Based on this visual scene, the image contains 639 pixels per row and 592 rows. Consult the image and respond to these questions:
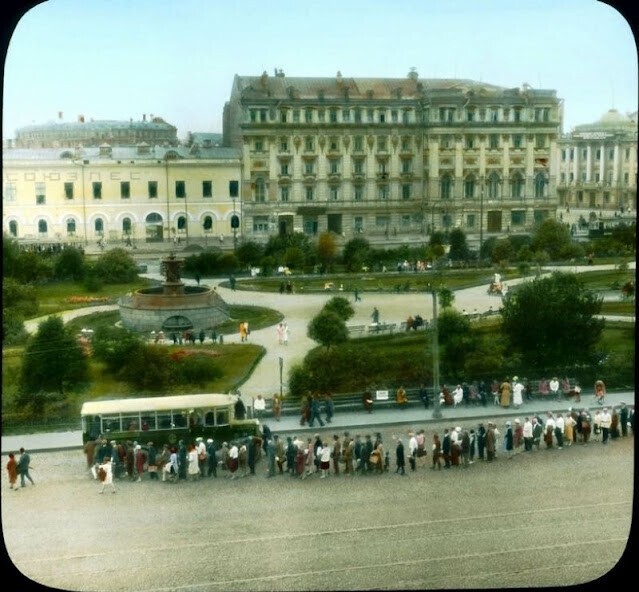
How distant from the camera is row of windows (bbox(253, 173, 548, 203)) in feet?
18.2

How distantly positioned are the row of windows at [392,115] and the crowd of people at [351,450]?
1.91 m

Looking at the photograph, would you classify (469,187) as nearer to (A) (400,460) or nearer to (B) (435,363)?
(B) (435,363)

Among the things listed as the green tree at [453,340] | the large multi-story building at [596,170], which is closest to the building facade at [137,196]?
the green tree at [453,340]

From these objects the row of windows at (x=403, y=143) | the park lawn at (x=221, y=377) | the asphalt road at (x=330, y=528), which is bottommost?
the asphalt road at (x=330, y=528)

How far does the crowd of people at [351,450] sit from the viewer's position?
4.47m

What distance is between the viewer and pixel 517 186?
593 centimetres

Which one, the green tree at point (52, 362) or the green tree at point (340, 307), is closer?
the green tree at point (52, 362)

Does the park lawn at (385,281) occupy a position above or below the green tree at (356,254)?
below

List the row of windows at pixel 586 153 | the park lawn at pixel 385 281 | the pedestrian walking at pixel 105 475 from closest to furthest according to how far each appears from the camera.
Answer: the pedestrian walking at pixel 105 475, the row of windows at pixel 586 153, the park lawn at pixel 385 281

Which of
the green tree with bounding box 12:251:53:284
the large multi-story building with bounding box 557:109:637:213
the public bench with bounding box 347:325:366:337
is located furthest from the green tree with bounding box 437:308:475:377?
the green tree with bounding box 12:251:53:284

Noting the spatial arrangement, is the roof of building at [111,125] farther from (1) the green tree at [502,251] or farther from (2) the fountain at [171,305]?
(1) the green tree at [502,251]

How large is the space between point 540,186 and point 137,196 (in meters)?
2.74

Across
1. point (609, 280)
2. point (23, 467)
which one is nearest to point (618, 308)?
point (609, 280)

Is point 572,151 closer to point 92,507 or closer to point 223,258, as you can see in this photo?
point 223,258
